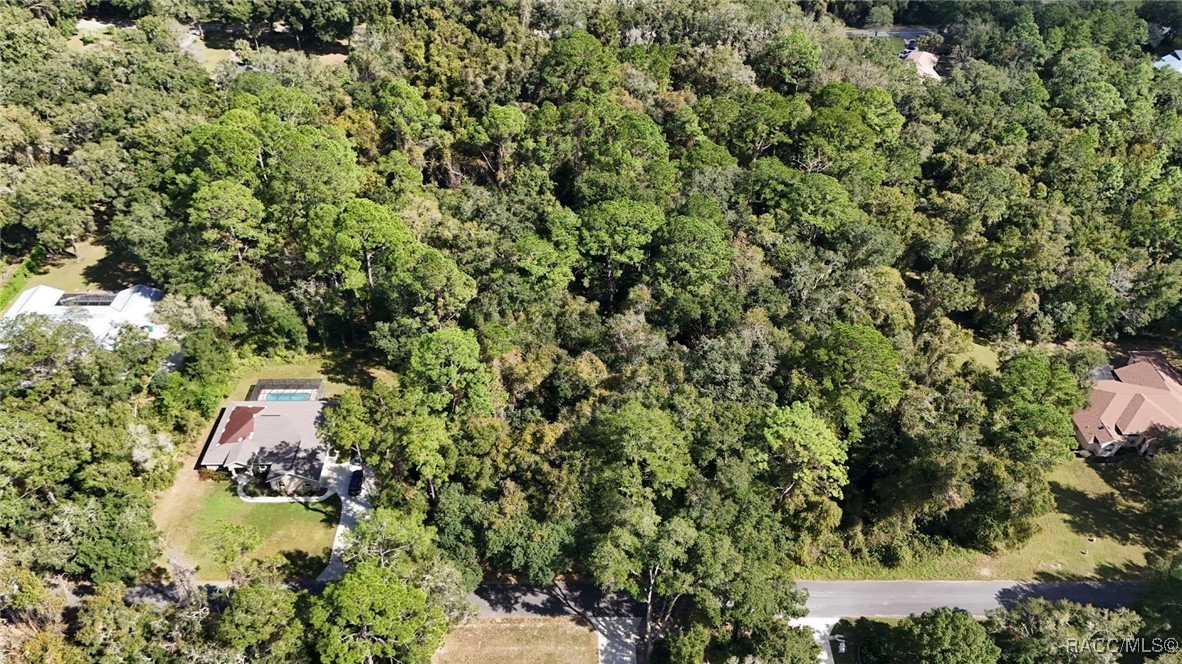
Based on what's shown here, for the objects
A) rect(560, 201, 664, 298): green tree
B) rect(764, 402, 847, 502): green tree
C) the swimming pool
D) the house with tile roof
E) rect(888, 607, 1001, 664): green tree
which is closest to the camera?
rect(888, 607, 1001, 664): green tree

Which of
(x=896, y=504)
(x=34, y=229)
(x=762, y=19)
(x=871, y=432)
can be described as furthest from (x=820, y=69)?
(x=34, y=229)

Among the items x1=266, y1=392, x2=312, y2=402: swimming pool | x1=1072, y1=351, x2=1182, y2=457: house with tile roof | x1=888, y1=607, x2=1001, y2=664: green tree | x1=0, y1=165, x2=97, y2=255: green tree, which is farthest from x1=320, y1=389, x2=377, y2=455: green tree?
x1=1072, y1=351, x2=1182, y2=457: house with tile roof

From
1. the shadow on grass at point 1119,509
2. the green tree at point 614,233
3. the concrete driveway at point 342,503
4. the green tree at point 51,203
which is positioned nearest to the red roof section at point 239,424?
the concrete driveway at point 342,503

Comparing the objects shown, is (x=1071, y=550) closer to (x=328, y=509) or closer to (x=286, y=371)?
(x=328, y=509)

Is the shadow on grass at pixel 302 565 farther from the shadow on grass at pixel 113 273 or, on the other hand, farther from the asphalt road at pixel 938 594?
the shadow on grass at pixel 113 273

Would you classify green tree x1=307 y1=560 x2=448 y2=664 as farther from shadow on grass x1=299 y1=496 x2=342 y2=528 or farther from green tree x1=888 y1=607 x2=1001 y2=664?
green tree x1=888 y1=607 x2=1001 y2=664
